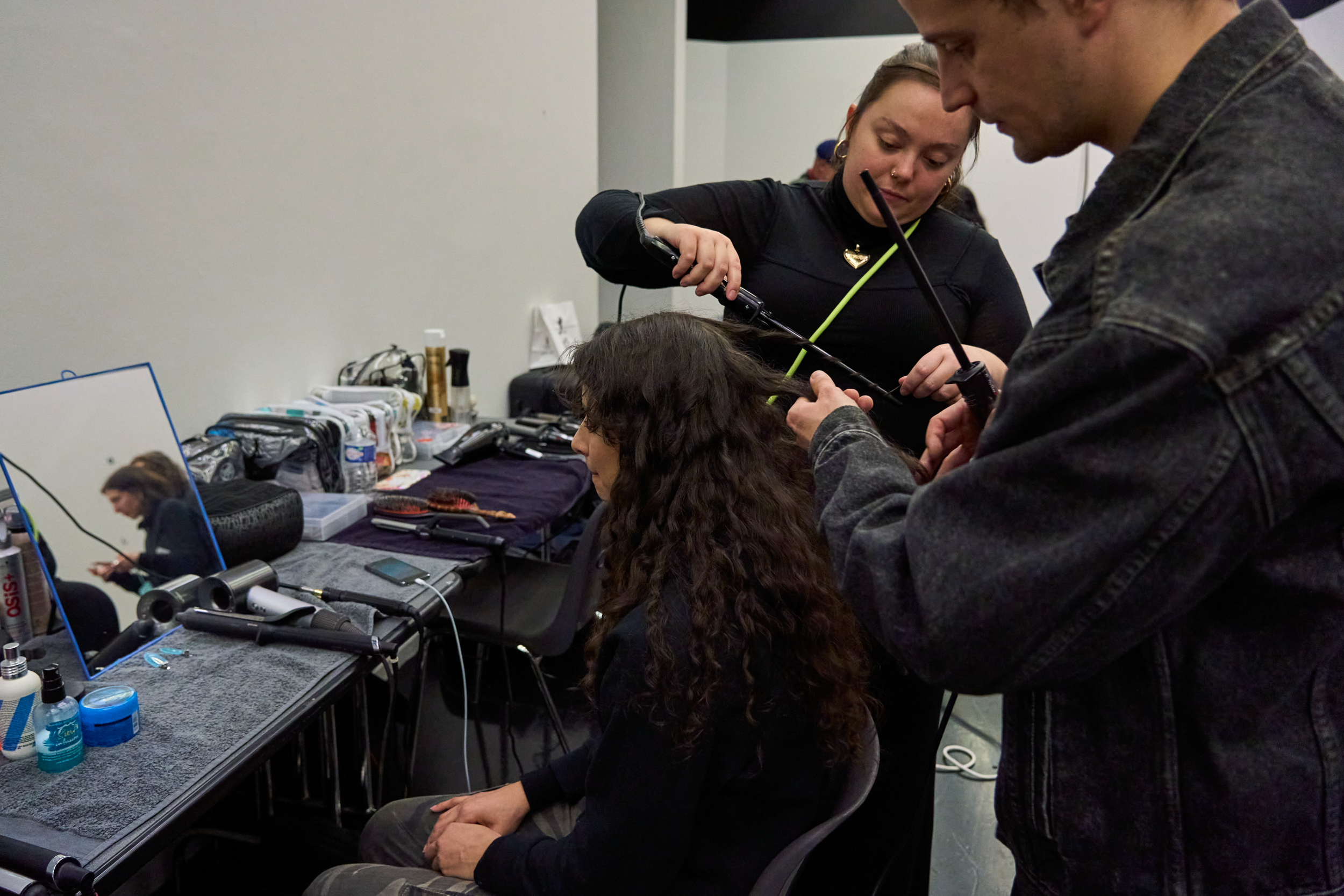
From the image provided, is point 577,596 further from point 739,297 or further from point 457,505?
point 739,297

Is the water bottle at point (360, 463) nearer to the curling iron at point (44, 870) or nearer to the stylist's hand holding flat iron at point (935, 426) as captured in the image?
the curling iron at point (44, 870)

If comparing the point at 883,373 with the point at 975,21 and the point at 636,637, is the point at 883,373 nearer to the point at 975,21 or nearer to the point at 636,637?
the point at 636,637

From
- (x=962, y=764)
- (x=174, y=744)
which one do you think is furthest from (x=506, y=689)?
(x=174, y=744)

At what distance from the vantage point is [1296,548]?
20.2 inches

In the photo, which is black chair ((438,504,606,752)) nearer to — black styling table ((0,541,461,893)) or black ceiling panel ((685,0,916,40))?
black styling table ((0,541,461,893))

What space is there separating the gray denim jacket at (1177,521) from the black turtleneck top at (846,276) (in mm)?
772

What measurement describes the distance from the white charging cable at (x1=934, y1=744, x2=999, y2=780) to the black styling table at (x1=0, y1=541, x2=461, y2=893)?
1.57 m

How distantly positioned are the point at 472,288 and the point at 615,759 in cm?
239

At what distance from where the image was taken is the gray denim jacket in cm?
46

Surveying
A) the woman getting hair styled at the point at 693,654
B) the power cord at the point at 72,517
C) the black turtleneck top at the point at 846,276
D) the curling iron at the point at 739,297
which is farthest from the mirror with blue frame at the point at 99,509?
the curling iron at the point at 739,297

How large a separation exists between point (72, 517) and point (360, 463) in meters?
0.78

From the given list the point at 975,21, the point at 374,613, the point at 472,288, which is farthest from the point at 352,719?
the point at 975,21

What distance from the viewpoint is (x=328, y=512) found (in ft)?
5.96

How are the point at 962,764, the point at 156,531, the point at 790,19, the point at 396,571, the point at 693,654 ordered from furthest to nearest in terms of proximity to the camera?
the point at 790,19 → the point at 962,764 → the point at 396,571 → the point at 156,531 → the point at 693,654
